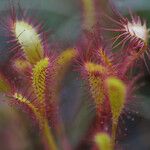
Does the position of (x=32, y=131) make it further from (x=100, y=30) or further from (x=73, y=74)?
(x=100, y=30)

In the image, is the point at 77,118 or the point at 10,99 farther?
the point at 77,118

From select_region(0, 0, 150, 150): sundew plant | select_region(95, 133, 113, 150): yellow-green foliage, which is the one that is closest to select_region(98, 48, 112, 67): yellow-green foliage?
select_region(0, 0, 150, 150): sundew plant

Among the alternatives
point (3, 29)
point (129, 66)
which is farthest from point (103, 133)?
point (3, 29)

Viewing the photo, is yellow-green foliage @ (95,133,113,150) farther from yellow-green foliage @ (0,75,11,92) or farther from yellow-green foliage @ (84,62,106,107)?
yellow-green foliage @ (0,75,11,92)

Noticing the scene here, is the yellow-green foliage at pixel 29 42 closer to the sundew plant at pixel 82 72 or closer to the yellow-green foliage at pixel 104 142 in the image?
the sundew plant at pixel 82 72

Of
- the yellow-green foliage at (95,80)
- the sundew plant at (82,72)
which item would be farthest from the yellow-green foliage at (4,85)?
the yellow-green foliage at (95,80)

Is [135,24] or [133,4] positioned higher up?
[133,4]

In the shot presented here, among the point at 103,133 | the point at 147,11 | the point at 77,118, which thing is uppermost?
the point at 147,11
